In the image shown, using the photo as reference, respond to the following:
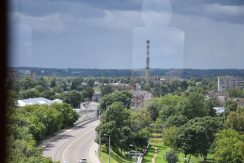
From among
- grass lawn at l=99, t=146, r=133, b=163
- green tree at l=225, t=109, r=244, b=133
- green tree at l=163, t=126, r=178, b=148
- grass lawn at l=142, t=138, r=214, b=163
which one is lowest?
grass lawn at l=142, t=138, r=214, b=163

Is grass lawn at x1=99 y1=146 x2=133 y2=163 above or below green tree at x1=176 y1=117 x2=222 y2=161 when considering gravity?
below

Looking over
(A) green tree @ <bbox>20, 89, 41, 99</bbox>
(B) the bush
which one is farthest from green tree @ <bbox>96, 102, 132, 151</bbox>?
(A) green tree @ <bbox>20, 89, 41, 99</bbox>

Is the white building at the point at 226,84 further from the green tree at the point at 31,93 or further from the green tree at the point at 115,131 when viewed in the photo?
the green tree at the point at 115,131

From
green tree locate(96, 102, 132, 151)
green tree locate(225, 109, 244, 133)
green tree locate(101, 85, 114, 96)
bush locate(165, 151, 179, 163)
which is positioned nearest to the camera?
bush locate(165, 151, 179, 163)

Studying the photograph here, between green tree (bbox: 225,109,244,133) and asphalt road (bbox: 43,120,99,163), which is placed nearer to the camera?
asphalt road (bbox: 43,120,99,163)

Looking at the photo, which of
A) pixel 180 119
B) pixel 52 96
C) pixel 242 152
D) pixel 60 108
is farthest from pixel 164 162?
pixel 52 96

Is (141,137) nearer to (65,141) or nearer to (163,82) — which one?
(65,141)

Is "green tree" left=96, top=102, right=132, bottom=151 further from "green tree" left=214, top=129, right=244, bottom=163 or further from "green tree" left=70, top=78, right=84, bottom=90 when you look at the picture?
"green tree" left=70, top=78, right=84, bottom=90

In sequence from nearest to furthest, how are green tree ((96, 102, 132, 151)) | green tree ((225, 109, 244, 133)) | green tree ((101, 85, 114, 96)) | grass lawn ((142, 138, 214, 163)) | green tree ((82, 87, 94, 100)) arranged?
1. grass lawn ((142, 138, 214, 163))
2. green tree ((96, 102, 132, 151))
3. green tree ((225, 109, 244, 133))
4. green tree ((82, 87, 94, 100))
5. green tree ((101, 85, 114, 96))

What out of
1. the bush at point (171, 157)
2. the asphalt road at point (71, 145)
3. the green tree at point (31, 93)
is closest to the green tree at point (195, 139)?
the bush at point (171, 157)
